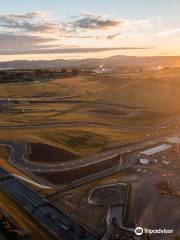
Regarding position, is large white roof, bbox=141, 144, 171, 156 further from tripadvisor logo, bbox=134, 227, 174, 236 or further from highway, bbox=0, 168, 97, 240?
tripadvisor logo, bbox=134, 227, 174, 236

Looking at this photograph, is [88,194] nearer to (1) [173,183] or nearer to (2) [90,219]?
(2) [90,219]

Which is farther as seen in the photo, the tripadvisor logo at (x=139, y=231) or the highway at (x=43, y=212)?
the highway at (x=43, y=212)

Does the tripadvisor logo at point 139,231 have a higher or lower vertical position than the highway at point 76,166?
lower

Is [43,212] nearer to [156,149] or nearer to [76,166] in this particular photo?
[76,166]

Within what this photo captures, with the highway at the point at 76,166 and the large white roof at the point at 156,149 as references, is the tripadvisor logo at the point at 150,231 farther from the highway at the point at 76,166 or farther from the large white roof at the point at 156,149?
the large white roof at the point at 156,149

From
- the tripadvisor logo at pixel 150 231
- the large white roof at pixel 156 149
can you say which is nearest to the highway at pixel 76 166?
the large white roof at pixel 156 149

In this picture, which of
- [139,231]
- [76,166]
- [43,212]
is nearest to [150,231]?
[139,231]

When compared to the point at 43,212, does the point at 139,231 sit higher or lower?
lower

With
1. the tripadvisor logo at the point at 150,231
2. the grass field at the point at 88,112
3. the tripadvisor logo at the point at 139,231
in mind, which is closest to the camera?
the tripadvisor logo at the point at 139,231

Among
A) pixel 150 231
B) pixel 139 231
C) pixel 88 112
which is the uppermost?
pixel 88 112

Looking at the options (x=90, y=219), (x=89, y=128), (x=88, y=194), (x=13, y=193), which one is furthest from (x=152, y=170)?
(x=89, y=128)

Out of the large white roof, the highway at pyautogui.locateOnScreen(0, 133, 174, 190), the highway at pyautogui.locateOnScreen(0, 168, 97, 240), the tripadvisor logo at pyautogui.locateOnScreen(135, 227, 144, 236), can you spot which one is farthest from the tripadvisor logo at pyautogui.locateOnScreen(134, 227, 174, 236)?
the large white roof

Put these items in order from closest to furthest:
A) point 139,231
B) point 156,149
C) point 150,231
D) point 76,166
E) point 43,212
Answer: point 139,231
point 150,231
point 43,212
point 76,166
point 156,149
